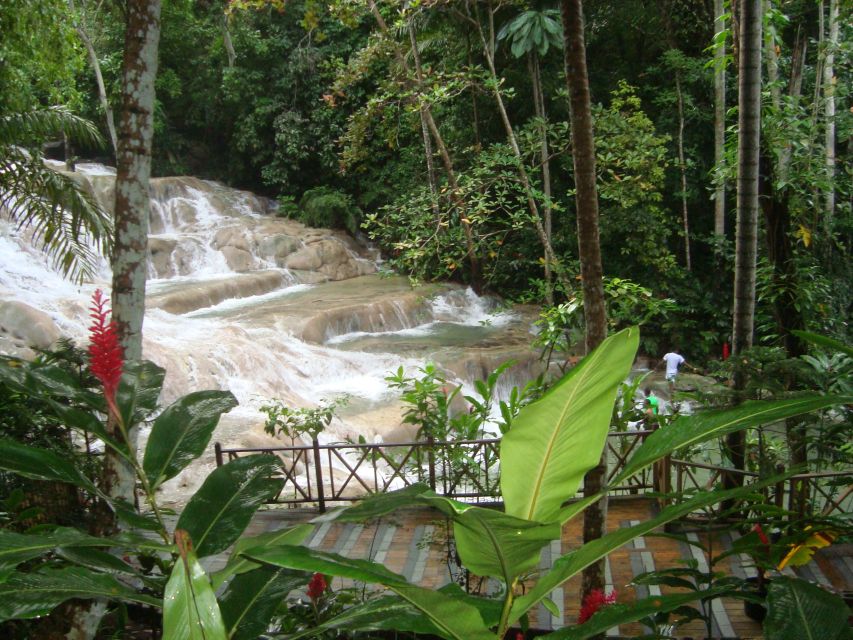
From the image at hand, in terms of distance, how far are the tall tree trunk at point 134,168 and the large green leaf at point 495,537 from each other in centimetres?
287

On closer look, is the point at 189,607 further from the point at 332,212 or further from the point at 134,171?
the point at 332,212

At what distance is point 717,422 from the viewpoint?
0.87 metres

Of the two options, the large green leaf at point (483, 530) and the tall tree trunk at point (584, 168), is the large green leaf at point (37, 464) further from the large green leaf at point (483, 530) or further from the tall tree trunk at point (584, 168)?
the tall tree trunk at point (584, 168)

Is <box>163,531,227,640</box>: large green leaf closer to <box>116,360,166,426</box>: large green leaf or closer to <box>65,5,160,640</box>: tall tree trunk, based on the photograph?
<box>116,360,166,426</box>: large green leaf

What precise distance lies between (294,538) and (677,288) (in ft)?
45.2

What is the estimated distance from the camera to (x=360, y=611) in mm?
953

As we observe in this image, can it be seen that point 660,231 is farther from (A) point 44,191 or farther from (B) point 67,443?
(B) point 67,443

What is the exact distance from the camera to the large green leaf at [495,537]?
0.73 metres

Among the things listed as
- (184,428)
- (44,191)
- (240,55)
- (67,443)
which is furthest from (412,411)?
(240,55)

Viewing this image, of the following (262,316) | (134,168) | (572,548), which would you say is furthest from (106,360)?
(262,316)

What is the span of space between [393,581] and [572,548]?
15.9 ft

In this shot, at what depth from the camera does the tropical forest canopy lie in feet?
26.3

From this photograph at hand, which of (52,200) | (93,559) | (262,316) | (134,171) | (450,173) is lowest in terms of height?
(262,316)

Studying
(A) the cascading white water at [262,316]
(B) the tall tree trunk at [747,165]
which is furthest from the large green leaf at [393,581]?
(A) the cascading white water at [262,316]
